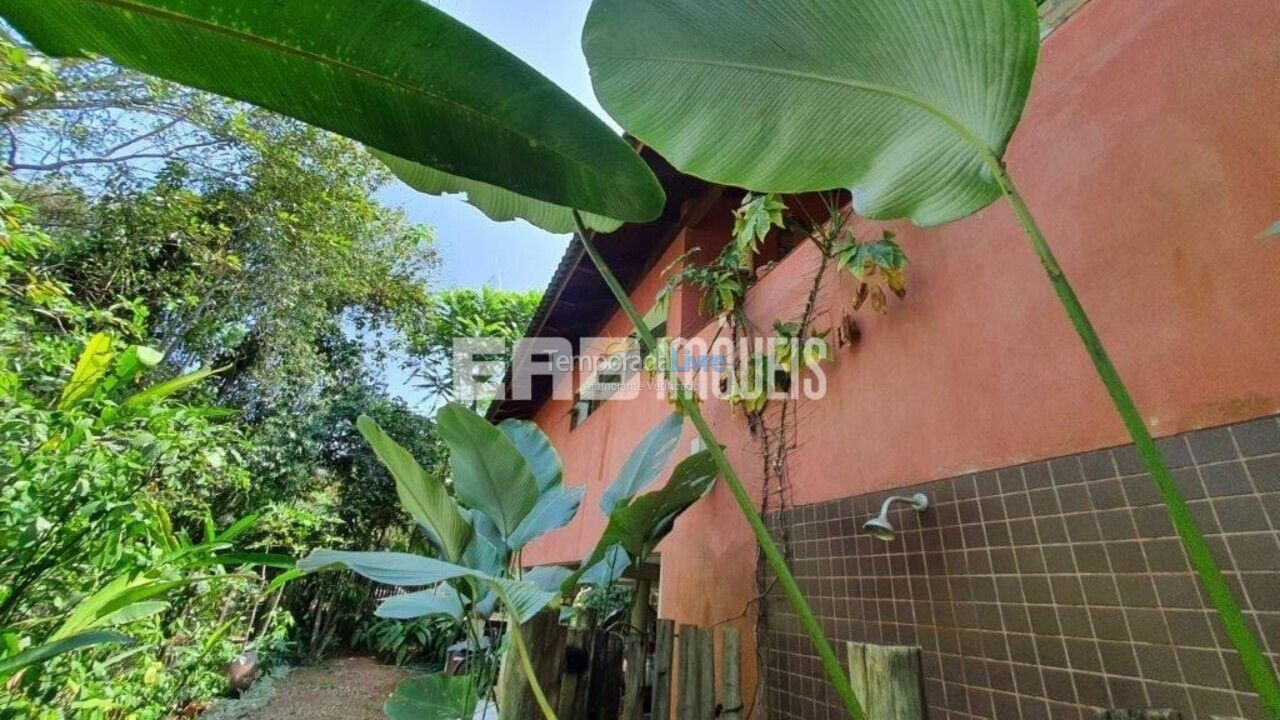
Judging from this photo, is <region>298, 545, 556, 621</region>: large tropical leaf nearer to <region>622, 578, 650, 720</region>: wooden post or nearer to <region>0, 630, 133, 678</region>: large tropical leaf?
<region>0, 630, 133, 678</region>: large tropical leaf

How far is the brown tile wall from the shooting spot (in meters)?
1.24

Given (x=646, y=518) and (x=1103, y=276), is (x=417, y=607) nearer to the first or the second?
(x=646, y=518)

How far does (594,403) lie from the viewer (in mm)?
6852

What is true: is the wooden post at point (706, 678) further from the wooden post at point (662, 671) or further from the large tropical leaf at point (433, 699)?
the large tropical leaf at point (433, 699)

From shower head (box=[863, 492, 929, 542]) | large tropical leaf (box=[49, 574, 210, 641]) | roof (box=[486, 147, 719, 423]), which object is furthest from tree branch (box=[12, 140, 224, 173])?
shower head (box=[863, 492, 929, 542])

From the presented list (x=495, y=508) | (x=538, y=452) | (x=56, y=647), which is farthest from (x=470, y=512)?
(x=56, y=647)

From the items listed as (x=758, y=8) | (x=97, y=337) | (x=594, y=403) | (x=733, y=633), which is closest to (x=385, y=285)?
(x=594, y=403)

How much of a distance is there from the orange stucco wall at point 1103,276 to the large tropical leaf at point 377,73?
165 centimetres

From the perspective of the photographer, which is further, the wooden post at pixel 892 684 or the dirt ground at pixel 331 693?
the dirt ground at pixel 331 693

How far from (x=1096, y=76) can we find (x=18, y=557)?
14.8 feet

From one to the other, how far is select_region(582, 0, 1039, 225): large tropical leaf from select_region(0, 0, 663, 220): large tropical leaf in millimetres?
390

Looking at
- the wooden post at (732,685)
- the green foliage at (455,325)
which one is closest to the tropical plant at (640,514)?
the wooden post at (732,685)

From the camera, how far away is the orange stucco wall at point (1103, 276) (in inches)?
54.1

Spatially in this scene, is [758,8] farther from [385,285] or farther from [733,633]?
[385,285]
